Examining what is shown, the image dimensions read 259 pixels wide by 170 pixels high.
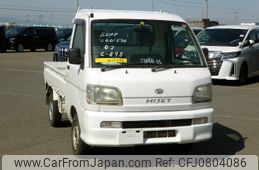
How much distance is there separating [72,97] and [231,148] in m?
2.44

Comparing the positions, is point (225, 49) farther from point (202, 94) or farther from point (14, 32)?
point (14, 32)

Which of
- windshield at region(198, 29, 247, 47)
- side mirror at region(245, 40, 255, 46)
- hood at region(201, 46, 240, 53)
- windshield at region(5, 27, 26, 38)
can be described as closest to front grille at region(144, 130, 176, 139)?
hood at region(201, 46, 240, 53)

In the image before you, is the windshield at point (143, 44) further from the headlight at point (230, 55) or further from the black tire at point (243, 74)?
the black tire at point (243, 74)

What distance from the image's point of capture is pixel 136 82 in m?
5.93

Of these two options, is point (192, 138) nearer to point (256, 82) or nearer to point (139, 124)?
point (139, 124)

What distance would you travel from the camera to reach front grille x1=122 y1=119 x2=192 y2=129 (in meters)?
5.93

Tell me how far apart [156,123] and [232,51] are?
32.3 feet

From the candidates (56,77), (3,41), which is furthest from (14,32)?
(56,77)

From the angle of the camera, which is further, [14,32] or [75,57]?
[14,32]

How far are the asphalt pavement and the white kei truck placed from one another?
77 cm

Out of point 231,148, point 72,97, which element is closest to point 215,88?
point 231,148

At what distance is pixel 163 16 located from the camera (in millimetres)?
6957

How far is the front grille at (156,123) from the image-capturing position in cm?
593

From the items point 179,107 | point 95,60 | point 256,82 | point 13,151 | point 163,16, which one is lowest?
point 256,82
